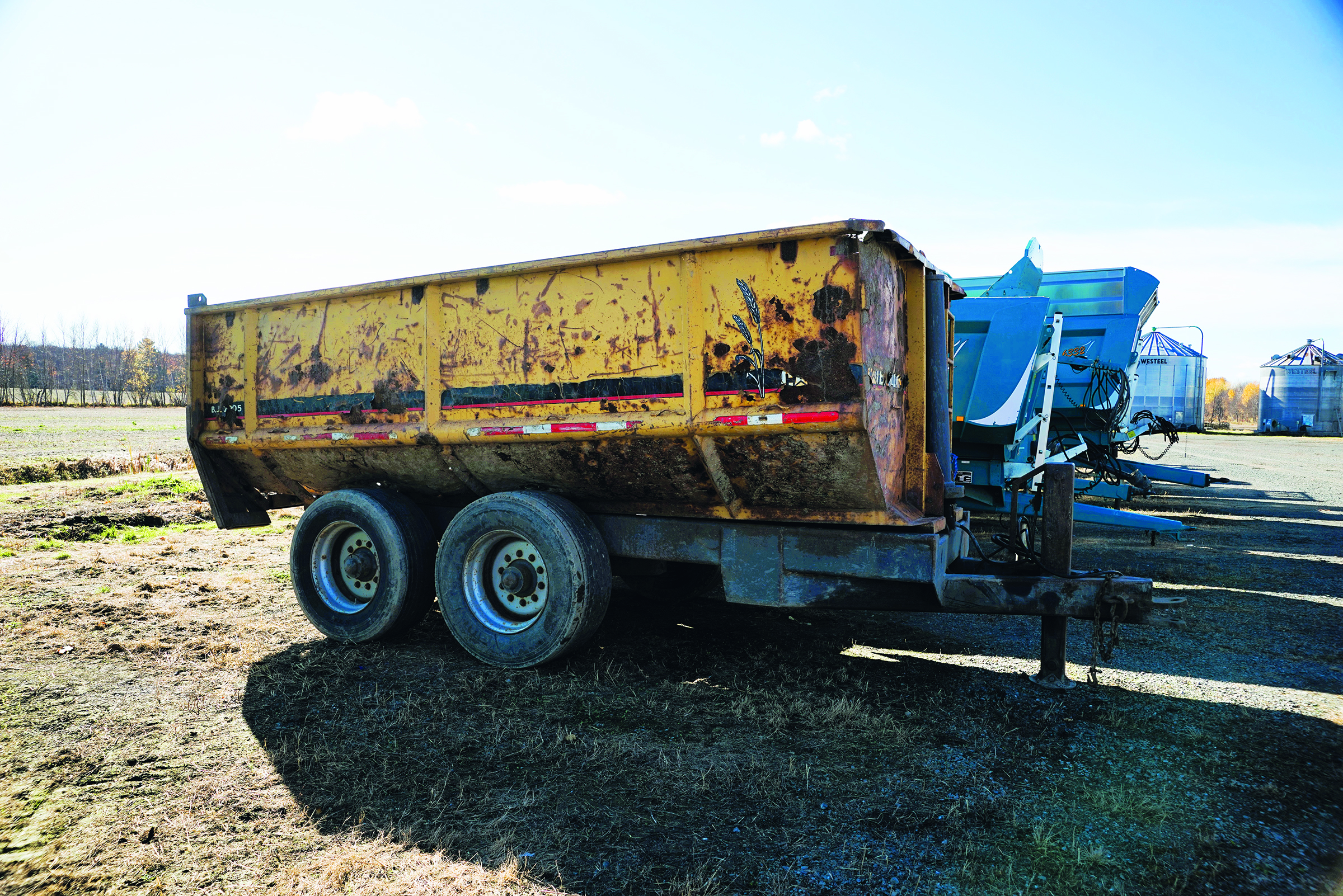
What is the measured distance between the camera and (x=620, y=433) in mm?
4652

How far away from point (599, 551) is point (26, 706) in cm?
304

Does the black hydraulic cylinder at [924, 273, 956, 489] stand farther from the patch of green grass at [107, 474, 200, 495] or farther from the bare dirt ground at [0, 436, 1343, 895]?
the patch of green grass at [107, 474, 200, 495]

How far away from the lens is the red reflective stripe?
4.05m

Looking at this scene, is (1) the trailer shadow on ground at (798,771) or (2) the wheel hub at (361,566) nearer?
(1) the trailer shadow on ground at (798,771)

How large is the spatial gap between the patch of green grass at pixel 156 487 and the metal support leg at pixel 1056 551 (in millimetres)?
11588

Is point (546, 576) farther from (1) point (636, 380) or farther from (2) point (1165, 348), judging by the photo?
(2) point (1165, 348)

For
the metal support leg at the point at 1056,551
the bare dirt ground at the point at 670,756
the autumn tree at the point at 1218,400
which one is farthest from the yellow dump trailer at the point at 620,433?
the autumn tree at the point at 1218,400

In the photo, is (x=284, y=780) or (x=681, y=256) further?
(x=681, y=256)

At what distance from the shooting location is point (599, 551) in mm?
4922

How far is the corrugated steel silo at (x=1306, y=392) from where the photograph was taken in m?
41.8

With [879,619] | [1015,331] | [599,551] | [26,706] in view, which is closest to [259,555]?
Result: [26,706]

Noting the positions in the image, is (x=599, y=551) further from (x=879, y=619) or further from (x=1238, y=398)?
(x=1238, y=398)

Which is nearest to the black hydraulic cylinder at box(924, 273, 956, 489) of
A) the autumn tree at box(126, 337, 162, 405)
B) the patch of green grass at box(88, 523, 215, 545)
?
the patch of green grass at box(88, 523, 215, 545)

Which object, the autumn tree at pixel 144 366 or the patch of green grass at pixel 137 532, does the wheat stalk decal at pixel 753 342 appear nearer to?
the patch of green grass at pixel 137 532
